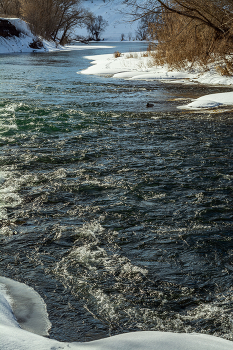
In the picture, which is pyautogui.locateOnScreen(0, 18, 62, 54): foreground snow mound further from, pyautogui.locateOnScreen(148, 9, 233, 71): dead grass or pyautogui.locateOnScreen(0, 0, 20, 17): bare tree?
pyautogui.locateOnScreen(148, 9, 233, 71): dead grass

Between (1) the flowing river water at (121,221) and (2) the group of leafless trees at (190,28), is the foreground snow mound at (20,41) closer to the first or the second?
(2) the group of leafless trees at (190,28)

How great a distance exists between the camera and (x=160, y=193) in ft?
15.3

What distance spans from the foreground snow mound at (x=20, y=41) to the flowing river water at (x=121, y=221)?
1314 inches

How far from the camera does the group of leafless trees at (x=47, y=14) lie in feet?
145

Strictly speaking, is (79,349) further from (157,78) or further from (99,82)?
(157,78)

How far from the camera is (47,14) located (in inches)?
1842

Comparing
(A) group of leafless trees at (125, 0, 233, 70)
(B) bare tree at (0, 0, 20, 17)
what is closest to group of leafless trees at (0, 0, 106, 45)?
(B) bare tree at (0, 0, 20, 17)

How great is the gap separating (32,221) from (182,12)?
1192cm

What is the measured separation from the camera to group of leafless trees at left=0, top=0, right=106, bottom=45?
44.2 metres

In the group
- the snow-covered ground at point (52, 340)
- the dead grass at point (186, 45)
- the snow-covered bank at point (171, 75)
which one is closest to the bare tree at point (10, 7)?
the snow-covered bank at point (171, 75)

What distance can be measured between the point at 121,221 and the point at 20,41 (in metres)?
40.8

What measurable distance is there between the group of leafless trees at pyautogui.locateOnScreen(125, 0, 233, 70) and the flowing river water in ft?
21.3

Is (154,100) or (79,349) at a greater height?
(154,100)

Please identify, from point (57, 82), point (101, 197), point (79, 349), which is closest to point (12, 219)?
point (101, 197)
